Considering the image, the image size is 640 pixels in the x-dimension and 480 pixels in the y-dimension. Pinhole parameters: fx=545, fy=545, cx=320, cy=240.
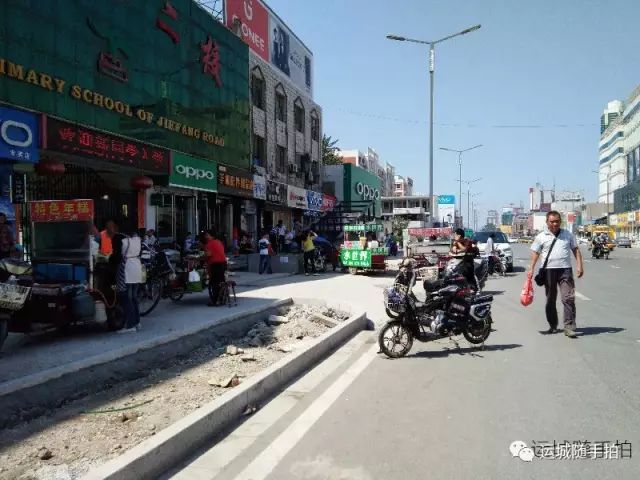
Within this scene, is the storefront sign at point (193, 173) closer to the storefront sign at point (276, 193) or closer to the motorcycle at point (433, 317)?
the storefront sign at point (276, 193)

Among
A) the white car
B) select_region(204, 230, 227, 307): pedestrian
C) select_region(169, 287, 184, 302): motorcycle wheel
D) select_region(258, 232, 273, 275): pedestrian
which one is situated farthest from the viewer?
the white car

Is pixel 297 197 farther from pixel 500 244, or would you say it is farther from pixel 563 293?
pixel 563 293

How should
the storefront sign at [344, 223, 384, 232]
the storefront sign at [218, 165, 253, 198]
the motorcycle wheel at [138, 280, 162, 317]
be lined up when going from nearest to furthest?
the motorcycle wheel at [138, 280, 162, 317], the storefront sign at [344, 223, 384, 232], the storefront sign at [218, 165, 253, 198]

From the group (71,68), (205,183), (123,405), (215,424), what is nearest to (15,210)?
(71,68)

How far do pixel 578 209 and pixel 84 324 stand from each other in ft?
448

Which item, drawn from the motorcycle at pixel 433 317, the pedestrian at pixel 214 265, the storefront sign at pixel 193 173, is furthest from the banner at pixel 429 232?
the motorcycle at pixel 433 317

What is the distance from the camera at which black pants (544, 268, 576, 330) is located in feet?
26.3

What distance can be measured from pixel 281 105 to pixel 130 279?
2450cm

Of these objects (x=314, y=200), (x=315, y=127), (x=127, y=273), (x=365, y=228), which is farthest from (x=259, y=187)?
(x=127, y=273)

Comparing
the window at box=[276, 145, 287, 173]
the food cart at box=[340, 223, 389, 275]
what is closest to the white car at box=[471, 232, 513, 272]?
the food cart at box=[340, 223, 389, 275]

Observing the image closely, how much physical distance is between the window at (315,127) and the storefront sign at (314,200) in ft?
12.7

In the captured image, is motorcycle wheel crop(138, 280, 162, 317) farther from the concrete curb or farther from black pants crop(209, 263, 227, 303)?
the concrete curb

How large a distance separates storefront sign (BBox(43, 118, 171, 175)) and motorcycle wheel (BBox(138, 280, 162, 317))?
5.73 meters

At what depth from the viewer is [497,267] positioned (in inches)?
814
